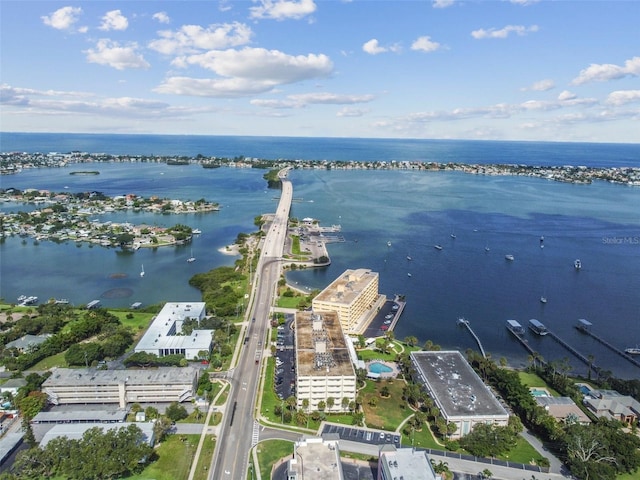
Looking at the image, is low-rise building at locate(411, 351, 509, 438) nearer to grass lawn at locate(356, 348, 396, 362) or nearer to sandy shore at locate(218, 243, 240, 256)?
grass lawn at locate(356, 348, 396, 362)

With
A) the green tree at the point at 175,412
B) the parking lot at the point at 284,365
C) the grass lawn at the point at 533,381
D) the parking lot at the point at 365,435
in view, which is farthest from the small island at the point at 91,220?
the grass lawn at the point at 533,381

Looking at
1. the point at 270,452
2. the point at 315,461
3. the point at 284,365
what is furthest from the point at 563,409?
the point at 284,365

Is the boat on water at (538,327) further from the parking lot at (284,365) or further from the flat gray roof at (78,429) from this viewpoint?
the flat gray roof at (78,429)

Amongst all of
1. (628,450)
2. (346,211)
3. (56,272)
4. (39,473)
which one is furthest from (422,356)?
(346,211)

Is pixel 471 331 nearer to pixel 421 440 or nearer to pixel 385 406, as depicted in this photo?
pixel 385 406

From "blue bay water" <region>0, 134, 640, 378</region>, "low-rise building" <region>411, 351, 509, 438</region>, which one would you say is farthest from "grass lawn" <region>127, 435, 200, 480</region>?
"blue bay water" <region>0, 134, 640, 378</region>

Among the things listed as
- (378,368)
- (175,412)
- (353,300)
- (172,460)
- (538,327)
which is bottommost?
(172,460)

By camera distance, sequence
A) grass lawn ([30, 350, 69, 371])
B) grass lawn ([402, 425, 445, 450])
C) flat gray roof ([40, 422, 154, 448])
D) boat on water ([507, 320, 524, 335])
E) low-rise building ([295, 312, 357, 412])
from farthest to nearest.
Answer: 1. boat on water ([507, 320, 524, 335])
2. grass lawn ([30, 350, 69, 371])
3. low-rise building ([295, 312, 357, 412])
4. grass lawn ([402, 425, 445, 450])
5. flat gray roof ([40, 422, 154, 448])

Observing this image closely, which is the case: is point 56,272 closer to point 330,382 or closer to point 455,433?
point 330,382
